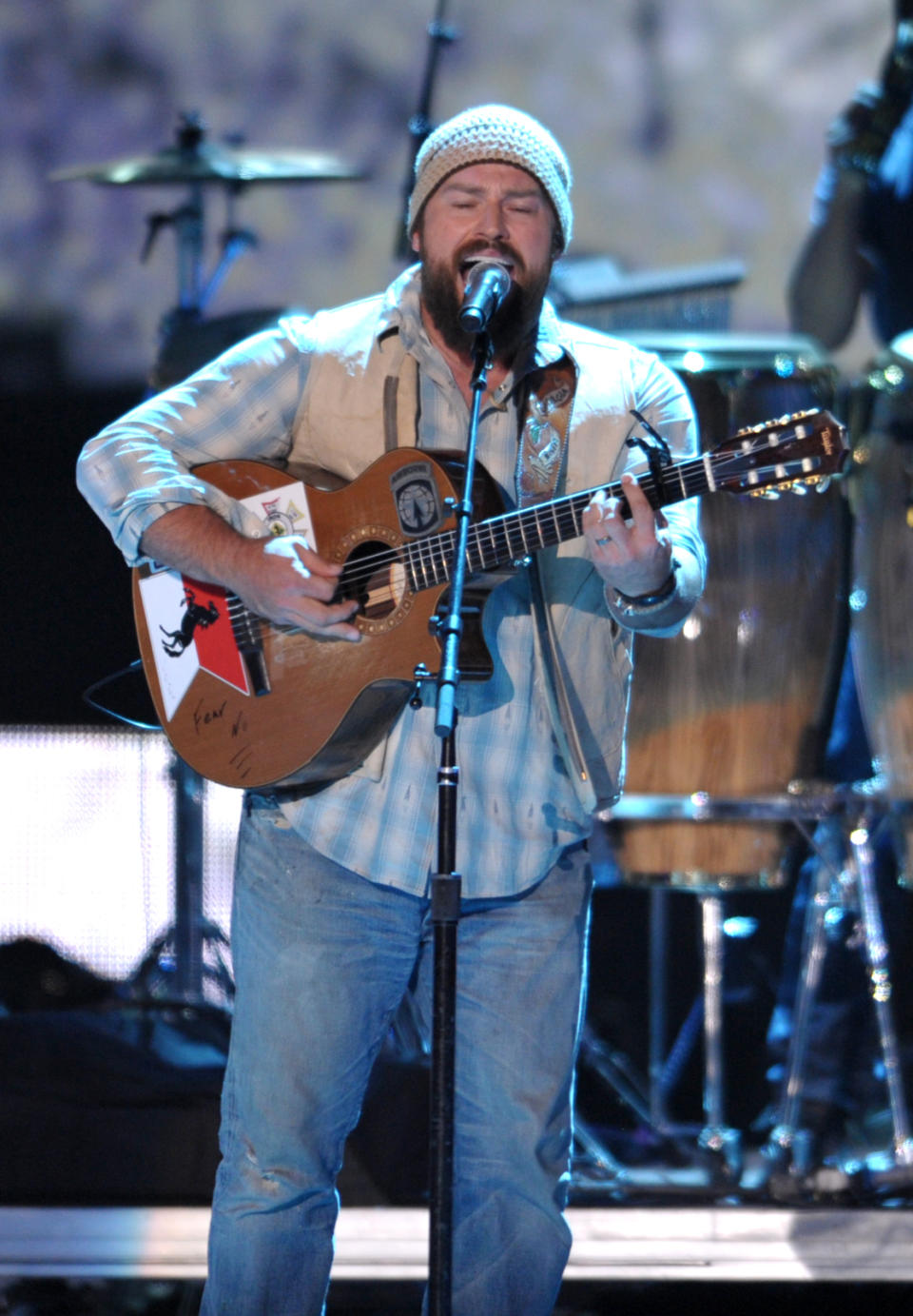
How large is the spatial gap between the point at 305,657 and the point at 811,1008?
1.80m

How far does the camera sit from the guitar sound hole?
2.05 meters

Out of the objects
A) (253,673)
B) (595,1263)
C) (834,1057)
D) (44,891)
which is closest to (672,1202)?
(595,1263)

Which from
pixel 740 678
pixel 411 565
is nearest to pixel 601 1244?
pixel 740 678

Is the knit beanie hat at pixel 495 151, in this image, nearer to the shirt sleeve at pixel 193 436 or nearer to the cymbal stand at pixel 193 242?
the shirt sleeve at pixel 193 436

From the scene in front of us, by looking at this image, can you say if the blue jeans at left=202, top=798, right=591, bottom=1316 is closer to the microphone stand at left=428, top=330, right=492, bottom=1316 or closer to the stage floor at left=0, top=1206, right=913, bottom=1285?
the microphone stand at left=428, top=330, right=492, bottom=1316

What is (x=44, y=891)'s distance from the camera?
3.97 metres

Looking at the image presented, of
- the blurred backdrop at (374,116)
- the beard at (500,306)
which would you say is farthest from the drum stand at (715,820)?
the blurred backdrop at (374,116)

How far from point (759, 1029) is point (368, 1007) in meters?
2.25

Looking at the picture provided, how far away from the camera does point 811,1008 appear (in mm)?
3361

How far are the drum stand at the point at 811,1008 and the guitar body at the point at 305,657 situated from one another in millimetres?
1457

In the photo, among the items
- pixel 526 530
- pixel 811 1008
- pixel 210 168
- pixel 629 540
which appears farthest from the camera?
pixel 210 168

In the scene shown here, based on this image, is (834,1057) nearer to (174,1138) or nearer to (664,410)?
(174,1138)

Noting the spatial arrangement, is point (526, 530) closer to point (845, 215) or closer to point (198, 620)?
point (198, 620)

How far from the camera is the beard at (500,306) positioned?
205 centimetres
